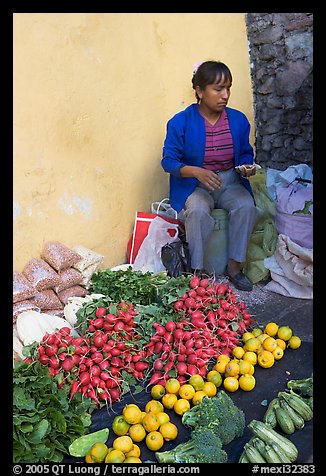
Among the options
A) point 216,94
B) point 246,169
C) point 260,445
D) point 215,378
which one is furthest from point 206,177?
point 260,445

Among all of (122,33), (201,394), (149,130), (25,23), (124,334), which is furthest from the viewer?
(149,130)

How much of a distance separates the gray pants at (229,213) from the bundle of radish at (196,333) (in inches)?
27.9

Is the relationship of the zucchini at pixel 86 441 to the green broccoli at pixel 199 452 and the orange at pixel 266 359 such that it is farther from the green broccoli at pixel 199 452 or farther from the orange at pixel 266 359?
the orange at pixel 266 359

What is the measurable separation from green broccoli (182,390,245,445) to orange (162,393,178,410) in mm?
112

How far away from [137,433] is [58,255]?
1.50m

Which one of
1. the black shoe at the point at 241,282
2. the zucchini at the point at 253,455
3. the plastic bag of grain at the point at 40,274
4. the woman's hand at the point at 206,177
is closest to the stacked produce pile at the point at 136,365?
the zucchini at the point at 253,455

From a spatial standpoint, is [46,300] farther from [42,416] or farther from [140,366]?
[42,416]

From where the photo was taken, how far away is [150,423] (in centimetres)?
232

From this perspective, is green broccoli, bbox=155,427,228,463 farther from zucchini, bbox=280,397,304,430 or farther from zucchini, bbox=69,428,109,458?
zucchini, bbox=280,397,304,430

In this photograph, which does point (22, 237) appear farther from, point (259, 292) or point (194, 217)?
point (259, 292)

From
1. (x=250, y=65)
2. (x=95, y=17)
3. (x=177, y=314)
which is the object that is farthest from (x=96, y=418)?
(x=250, y=65)

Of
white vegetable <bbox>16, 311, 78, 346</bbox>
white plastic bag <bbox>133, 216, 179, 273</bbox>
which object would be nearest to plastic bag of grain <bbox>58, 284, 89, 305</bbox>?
white vegetable <bbox>16, 311, 78, 346</bbox>

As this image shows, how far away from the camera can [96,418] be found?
2549 millimetres
